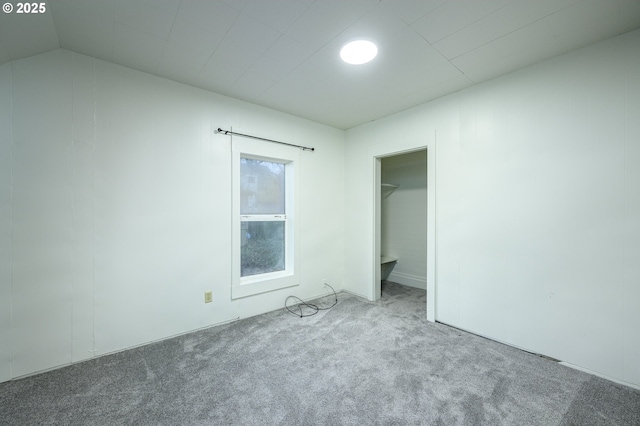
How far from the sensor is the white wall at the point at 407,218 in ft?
13.5

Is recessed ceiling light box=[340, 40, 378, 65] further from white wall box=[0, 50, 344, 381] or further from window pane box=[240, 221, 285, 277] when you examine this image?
window pane box=[240, 221, 285, 277]

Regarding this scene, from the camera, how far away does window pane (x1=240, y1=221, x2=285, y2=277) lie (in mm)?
3002

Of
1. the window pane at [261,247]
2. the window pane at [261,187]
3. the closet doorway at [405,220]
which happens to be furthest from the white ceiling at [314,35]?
the closet doorway at [405,220]

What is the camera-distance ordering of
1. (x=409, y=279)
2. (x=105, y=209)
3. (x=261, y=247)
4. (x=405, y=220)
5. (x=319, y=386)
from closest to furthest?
(x=319, y=386)
(x=105, y=209)
(x=261, y=247)
(x=409, y=279)
(x=405, y=220)

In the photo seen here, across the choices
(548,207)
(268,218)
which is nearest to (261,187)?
(268,218)

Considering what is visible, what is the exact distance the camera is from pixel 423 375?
187 cm

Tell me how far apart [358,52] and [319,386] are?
2460mm

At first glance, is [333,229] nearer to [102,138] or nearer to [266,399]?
[266,399]

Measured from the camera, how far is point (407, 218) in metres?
A: 4.33

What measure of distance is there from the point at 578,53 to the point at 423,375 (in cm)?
270

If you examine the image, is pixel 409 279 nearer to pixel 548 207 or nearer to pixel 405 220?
pixel 405 220

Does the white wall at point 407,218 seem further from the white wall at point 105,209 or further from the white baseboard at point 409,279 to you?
the white wall at point 105,209

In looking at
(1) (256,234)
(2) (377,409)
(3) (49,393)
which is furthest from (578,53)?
(3) (49,393)

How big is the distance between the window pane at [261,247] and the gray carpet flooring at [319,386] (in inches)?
32.3
